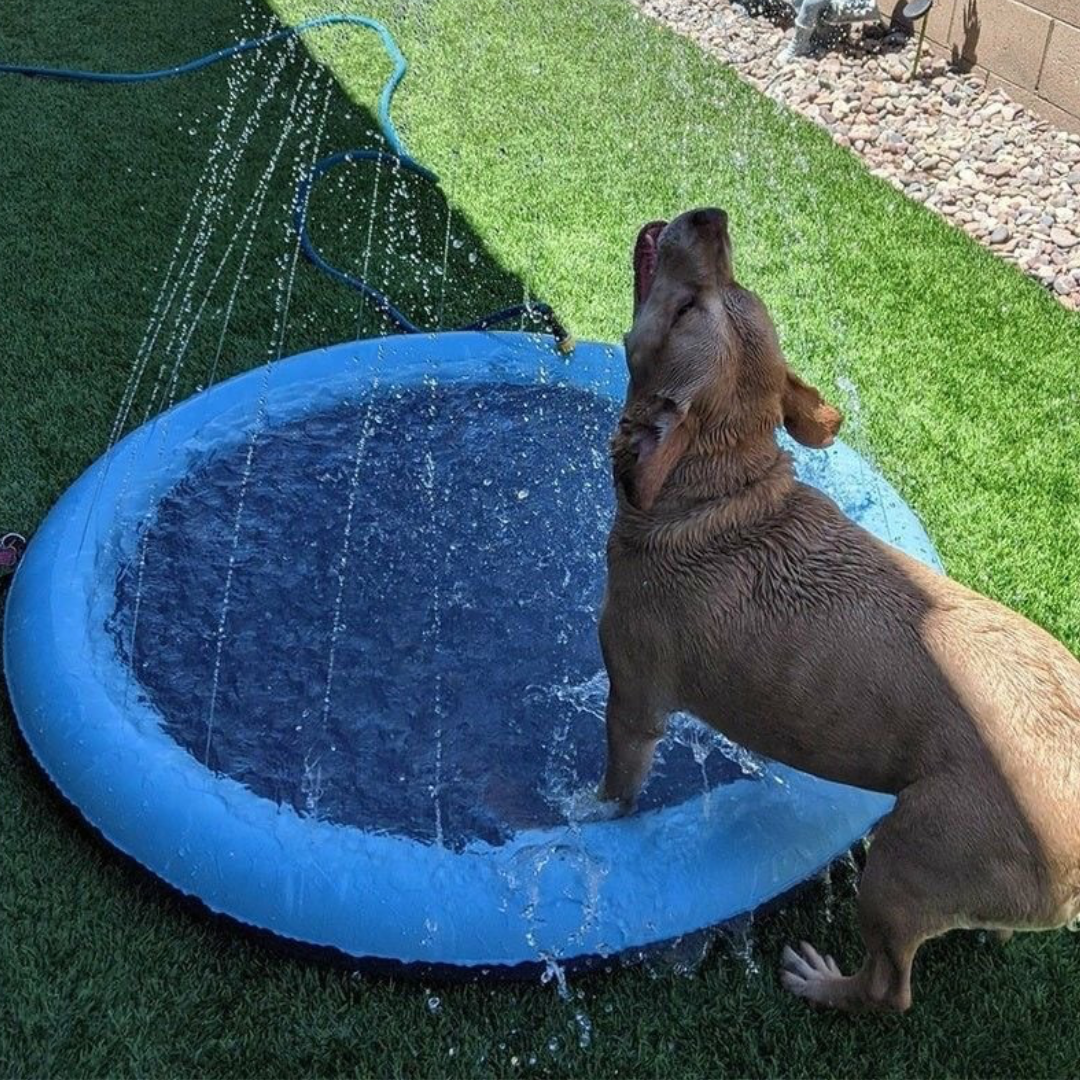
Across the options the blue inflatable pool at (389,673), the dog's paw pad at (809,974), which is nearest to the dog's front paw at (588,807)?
the blue inflatable pool at (389,673)

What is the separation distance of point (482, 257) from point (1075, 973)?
4.90 meters

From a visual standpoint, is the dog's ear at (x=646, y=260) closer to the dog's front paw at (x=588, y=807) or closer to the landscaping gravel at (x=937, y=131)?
the dog's front paw at (x=588, y=807)

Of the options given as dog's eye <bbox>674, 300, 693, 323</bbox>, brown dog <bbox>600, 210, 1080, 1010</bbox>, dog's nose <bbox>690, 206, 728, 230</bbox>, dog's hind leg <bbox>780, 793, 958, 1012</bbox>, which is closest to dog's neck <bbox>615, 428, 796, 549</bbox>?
brown dog <bbox>600, 210, 1080, 1010</bbox>

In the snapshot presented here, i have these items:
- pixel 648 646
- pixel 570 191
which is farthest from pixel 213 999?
pixel 570 191

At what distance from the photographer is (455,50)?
9.65 meters

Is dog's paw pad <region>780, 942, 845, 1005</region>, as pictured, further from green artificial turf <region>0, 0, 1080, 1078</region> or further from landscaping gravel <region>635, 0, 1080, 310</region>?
landscaping gravel <region>635, 0, 1080, 310</region>

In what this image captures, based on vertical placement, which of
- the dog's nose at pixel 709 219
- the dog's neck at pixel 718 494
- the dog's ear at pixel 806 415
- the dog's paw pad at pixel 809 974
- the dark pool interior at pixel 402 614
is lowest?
the dog's paw pad at pixel 809 974

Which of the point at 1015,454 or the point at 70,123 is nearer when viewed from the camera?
the point at 1015,454

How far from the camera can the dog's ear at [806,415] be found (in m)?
3.28

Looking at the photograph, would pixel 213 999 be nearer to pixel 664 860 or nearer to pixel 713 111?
pixel 664 860

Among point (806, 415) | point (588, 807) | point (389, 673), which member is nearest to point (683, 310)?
point (806, 415)

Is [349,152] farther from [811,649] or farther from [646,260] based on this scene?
[811,649]

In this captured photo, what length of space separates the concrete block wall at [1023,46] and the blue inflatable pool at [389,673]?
5208 millimetres

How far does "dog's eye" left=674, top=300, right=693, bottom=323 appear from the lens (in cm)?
305
